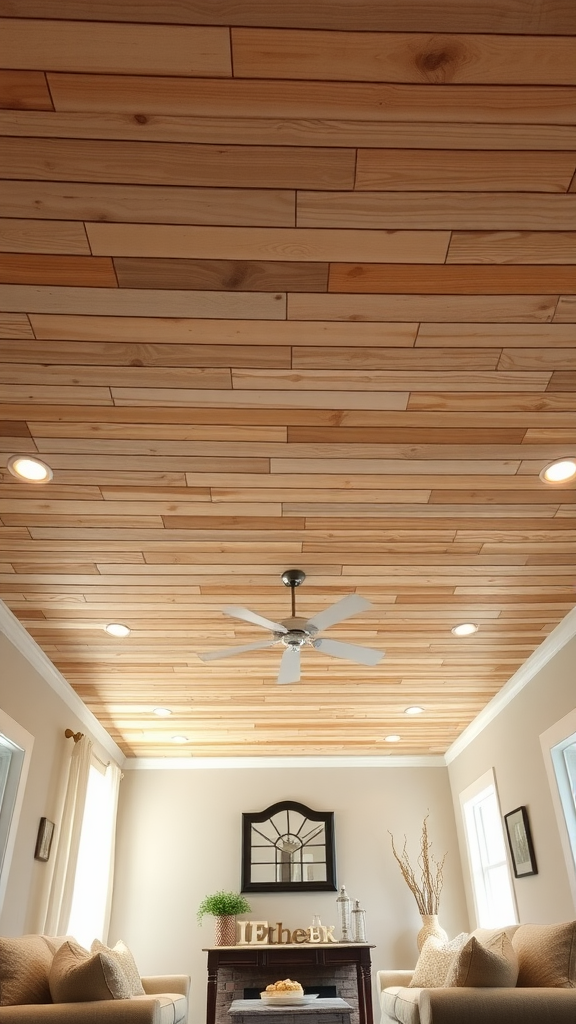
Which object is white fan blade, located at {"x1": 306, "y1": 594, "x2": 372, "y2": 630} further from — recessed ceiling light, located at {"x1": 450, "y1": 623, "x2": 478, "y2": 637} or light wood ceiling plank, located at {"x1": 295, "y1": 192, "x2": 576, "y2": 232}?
light wood ceiling plank, located at {"x1": 295, "y1": 192, "x2": 576, "y2": 232}

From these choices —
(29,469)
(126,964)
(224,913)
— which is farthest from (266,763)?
(29,469)

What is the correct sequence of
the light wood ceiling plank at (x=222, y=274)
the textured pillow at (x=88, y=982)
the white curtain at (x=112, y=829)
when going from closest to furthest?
the light wood ceiling plank at (x=222, y=274) < the textured pillow at (x=88, y=982) < the white curtain at (x=112, y=829)

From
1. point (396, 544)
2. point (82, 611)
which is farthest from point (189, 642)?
point (396, 544)

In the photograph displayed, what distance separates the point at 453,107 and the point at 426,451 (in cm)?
141

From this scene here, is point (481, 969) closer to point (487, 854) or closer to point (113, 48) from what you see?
point (487, 854)

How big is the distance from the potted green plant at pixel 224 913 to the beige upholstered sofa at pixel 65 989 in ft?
8.14

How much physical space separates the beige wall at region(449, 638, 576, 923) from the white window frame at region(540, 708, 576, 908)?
6 centimetres

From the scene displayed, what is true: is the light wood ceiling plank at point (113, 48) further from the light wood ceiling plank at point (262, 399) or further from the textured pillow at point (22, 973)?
the textured pillow at point (22, 973)

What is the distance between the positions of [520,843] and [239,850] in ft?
8.92

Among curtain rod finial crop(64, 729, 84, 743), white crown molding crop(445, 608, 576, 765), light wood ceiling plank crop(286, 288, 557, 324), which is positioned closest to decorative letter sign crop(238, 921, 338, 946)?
white crown molding crop(445, 608, 576, 765)

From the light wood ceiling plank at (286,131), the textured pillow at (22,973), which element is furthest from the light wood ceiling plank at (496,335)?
the textured pillow at (22,973)

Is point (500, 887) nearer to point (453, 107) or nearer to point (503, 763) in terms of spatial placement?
point (503, 763)

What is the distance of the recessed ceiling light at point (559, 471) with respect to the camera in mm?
3025

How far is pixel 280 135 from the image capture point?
1.81m
